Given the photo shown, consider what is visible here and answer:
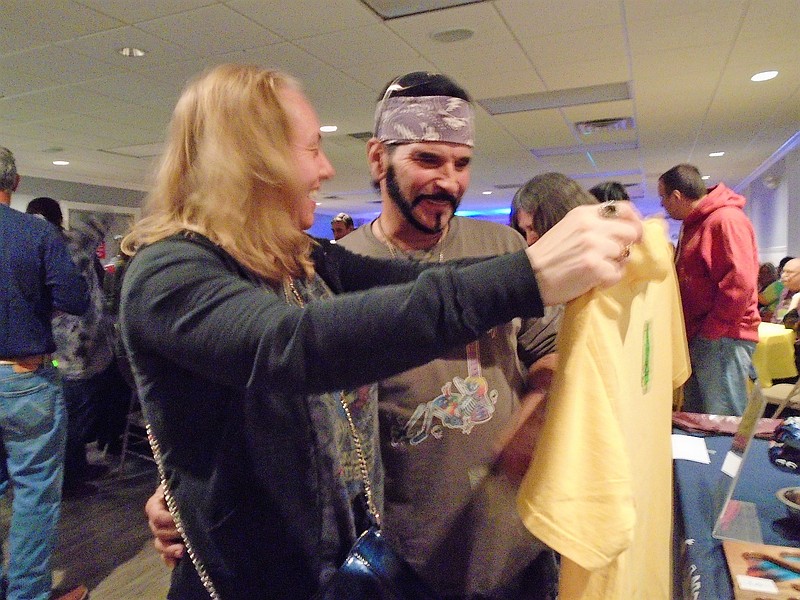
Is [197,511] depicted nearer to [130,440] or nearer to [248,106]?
[248,106]

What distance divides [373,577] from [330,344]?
39cm

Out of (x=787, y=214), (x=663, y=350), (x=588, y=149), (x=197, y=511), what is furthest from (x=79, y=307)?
(x=787, y=214)

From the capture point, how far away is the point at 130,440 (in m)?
4.45

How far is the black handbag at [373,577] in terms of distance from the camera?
0.76 meters

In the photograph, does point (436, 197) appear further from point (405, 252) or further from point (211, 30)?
point (211, 30)

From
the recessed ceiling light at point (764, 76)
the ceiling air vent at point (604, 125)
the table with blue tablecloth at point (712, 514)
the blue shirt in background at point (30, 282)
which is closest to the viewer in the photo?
the table with blue tablecloth at point (712, 514)

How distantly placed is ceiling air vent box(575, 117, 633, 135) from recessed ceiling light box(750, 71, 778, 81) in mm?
1630

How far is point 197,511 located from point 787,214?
10.7 metres

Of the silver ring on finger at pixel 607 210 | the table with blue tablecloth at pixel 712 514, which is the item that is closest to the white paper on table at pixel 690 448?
the table with blue tablecloth at pixel 712 514

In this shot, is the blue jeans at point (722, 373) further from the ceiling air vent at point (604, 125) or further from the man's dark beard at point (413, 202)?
the ceiling air vent at point (604, 125)

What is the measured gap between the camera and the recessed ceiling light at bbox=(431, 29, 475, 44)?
3.80 metres

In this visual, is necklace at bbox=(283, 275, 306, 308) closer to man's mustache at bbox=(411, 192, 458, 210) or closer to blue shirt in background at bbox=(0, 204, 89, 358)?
man's mustache at bbox=(411, 192, 458, 210)

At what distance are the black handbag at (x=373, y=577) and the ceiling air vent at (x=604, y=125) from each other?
6762mm

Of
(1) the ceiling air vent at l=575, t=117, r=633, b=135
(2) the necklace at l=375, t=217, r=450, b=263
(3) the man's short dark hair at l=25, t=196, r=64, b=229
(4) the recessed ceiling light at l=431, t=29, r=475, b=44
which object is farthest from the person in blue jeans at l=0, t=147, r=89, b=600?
(1) the ceiling air vent at l=575, t=117, r=633, b=135
